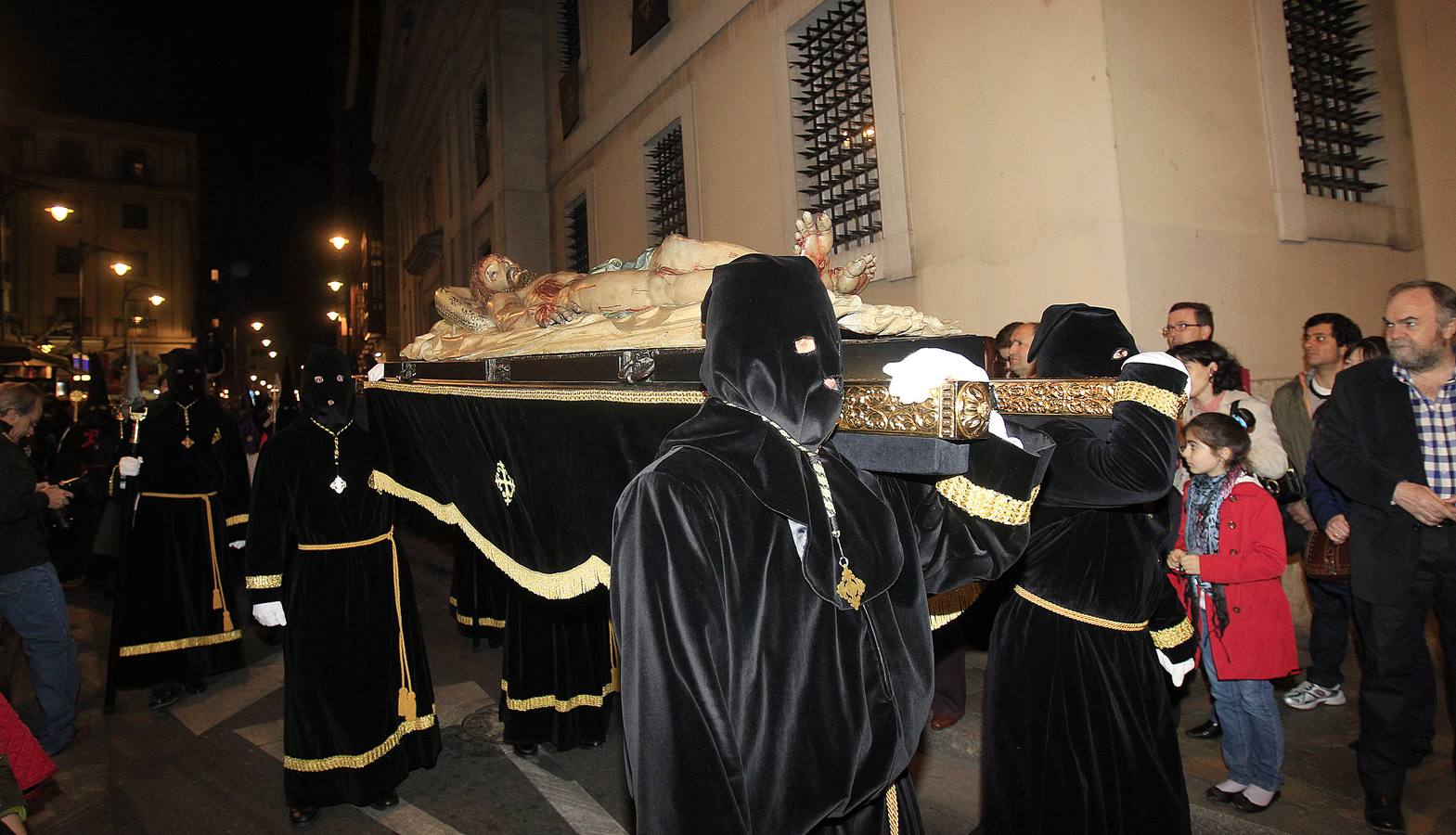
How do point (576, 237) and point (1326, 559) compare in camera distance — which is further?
point (576, 237)

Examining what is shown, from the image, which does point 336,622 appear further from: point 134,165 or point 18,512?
point 134,165

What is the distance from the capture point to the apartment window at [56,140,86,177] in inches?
1674

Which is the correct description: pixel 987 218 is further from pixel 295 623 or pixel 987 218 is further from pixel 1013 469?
pixel 295 623

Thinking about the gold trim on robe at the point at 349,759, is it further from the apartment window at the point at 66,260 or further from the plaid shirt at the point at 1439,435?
the apartment window at the point at 66,260

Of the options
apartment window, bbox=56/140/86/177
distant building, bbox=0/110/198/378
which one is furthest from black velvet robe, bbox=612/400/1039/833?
apartment window, bbox=56/140/86/177

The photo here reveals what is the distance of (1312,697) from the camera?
426cm

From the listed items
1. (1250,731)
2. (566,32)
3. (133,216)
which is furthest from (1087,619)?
(133,216)

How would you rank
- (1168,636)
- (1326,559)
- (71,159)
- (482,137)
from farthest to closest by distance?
(71,159) → (482,137) → (1326,559) → (1168,636)

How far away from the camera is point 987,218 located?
18.3ft

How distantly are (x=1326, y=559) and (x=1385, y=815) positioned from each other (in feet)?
4.26

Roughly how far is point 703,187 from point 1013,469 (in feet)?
26.7

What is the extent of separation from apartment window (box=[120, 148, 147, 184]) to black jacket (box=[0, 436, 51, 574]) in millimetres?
51857

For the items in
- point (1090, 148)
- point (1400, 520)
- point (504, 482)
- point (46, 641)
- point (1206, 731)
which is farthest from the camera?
point (1090, 148)

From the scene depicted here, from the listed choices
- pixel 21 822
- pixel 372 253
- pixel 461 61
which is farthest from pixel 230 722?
pixel 372 253
